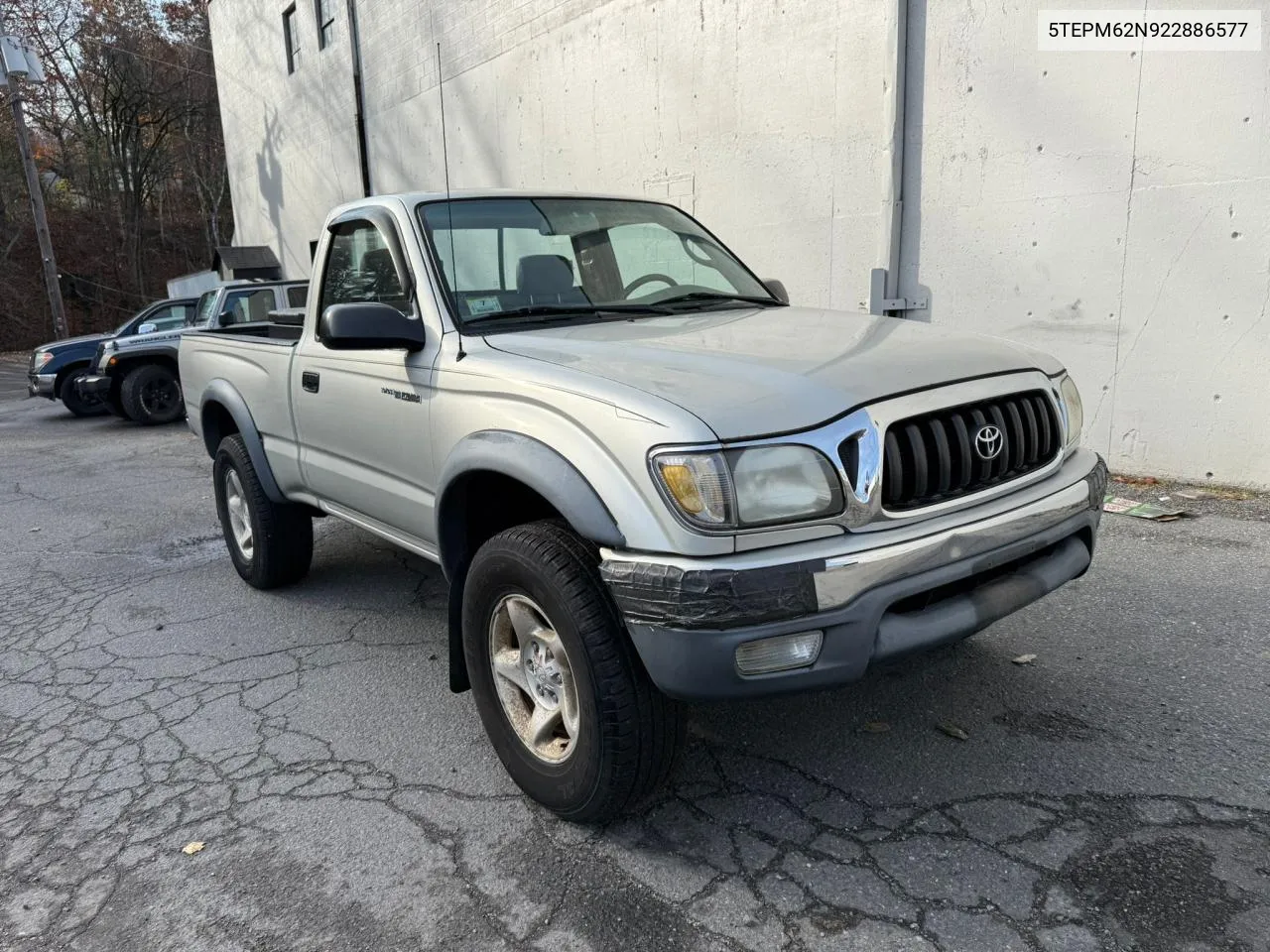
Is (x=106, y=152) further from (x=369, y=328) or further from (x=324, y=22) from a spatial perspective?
(x=369, y=328)

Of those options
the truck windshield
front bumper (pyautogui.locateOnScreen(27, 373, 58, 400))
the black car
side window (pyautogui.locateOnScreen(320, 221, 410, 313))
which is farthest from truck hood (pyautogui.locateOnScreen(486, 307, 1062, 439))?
front bumper (pyautogui.locateOnScreen(27, 373, 58, 400))

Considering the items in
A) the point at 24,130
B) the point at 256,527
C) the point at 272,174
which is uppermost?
the point at 24,130

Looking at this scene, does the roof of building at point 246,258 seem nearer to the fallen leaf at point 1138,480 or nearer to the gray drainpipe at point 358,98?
the gray drainpipe at point 358,98

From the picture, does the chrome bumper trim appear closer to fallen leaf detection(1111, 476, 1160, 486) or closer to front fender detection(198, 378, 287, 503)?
Answer: front fender detection(198, 378, 287, 503)

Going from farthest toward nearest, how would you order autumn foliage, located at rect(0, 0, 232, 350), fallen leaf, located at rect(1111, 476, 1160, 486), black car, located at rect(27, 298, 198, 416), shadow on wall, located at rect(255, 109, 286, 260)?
autumn foliage, located at rect(0, 0, 232, 350) < shadow on wall, located at rect(255, 109, 286, 260) < black car, located at rect(27, 298, 198, 416) < fallen leaf, located at rect(1111, 476, 1160, 486)

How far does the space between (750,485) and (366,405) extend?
73.1 inches

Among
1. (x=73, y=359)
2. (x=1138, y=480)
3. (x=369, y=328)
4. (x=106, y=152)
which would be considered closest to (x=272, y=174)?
(x=73, y=359)

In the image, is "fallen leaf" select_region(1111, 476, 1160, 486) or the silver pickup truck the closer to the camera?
the silver pickup truck

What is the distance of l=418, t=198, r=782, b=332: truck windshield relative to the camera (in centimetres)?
335

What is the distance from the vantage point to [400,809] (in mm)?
2836

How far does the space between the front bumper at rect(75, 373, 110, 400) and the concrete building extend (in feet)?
20.5

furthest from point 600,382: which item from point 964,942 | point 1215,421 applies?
point 1215,421

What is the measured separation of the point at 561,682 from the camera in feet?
Result: 8.77

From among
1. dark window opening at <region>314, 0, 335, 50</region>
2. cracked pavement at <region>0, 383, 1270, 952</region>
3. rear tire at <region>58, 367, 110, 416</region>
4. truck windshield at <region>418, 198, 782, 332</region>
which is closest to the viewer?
cracked pavement at <region>0, 383, 1270, 952</region>
